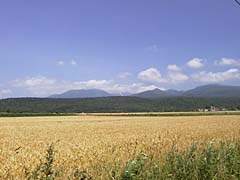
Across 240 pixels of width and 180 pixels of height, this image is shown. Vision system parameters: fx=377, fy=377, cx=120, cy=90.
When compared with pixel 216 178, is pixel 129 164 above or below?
above

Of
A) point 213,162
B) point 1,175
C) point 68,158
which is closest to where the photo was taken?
point 213,162

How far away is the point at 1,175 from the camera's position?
1078 centimetres

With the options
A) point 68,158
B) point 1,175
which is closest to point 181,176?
point 1,175

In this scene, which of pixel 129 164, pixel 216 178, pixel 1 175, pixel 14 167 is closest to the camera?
pixel 129 164

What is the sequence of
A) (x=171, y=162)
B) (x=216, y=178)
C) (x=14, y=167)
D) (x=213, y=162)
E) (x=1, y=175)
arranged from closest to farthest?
(x=216, y=178) < (x=213, y=162) < (x=171, y=162) < (x=1, y=175) < (x=14, y=167)

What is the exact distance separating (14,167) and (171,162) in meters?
5.81

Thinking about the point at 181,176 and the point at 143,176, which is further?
the point at 181,176

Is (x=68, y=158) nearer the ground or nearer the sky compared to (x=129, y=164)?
nearer the ground

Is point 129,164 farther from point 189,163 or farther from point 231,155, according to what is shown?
point 231,155

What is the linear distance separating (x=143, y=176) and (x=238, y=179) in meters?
2.19

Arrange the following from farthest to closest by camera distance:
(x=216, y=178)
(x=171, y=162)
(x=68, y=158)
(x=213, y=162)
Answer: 1. (x=68, y=158)
2. (x=171, y=162)
3. (x=213, y=162)
4. (x=216, y=178)

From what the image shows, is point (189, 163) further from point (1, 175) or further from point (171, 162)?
point (1, 175)

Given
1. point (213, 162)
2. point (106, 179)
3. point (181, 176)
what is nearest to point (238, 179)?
point (213, 162)

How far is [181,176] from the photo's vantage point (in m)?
7.59
